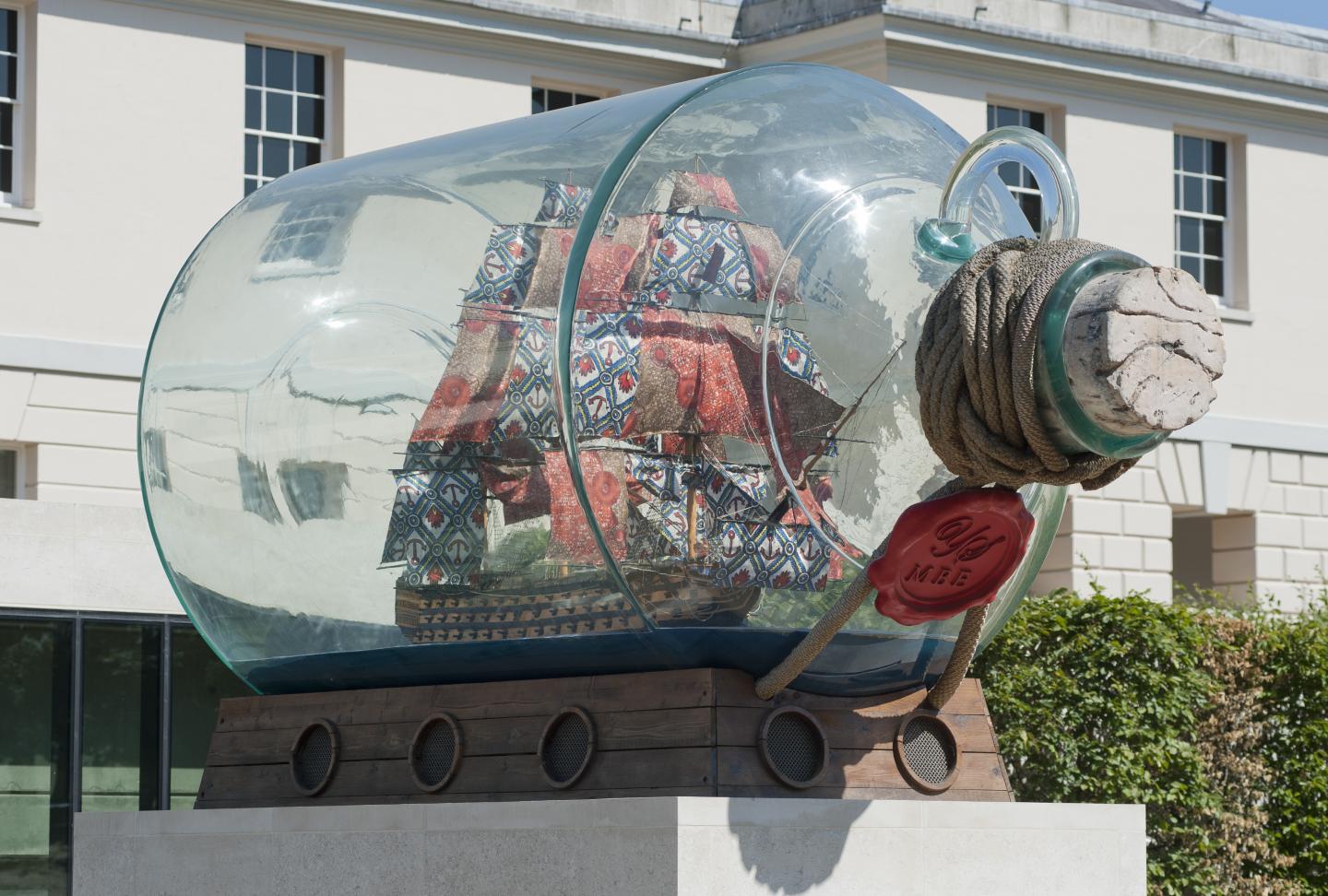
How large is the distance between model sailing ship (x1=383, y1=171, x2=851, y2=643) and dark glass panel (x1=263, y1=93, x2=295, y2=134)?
48.4 feet

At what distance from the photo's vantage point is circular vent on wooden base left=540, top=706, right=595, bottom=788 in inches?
230

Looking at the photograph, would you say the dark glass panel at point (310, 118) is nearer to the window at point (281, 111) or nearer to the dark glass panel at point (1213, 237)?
the window at point (281, 111)

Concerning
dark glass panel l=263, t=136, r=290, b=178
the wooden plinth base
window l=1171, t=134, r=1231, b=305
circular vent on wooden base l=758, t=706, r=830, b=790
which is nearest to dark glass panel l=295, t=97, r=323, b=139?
dark glass panel l=263, t=136, r=290, b=178

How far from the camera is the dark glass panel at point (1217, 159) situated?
80.4 ft

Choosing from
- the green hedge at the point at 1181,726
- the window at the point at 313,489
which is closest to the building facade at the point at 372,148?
the green hedge at the point at 1181,726

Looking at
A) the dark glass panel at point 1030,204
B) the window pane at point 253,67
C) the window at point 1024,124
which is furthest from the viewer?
the dark glass panel at point 1030,204

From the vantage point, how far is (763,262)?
562cm

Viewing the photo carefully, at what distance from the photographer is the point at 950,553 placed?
5512 millimetres

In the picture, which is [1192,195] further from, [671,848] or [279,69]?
[671,848]

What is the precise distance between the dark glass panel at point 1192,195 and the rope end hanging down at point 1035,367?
1948 centimetres

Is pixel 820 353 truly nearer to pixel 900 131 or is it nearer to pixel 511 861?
pixel 900 131

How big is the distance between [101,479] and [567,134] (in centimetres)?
1368

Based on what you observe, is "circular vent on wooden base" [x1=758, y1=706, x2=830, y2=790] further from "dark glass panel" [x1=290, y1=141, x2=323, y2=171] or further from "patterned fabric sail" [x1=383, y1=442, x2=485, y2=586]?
"dark glass panel" [x1=290, y1=141, x2=323, y2=171]

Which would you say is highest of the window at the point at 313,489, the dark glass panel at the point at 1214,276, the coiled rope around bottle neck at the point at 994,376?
the dark glass panel at the point at 1214,276
